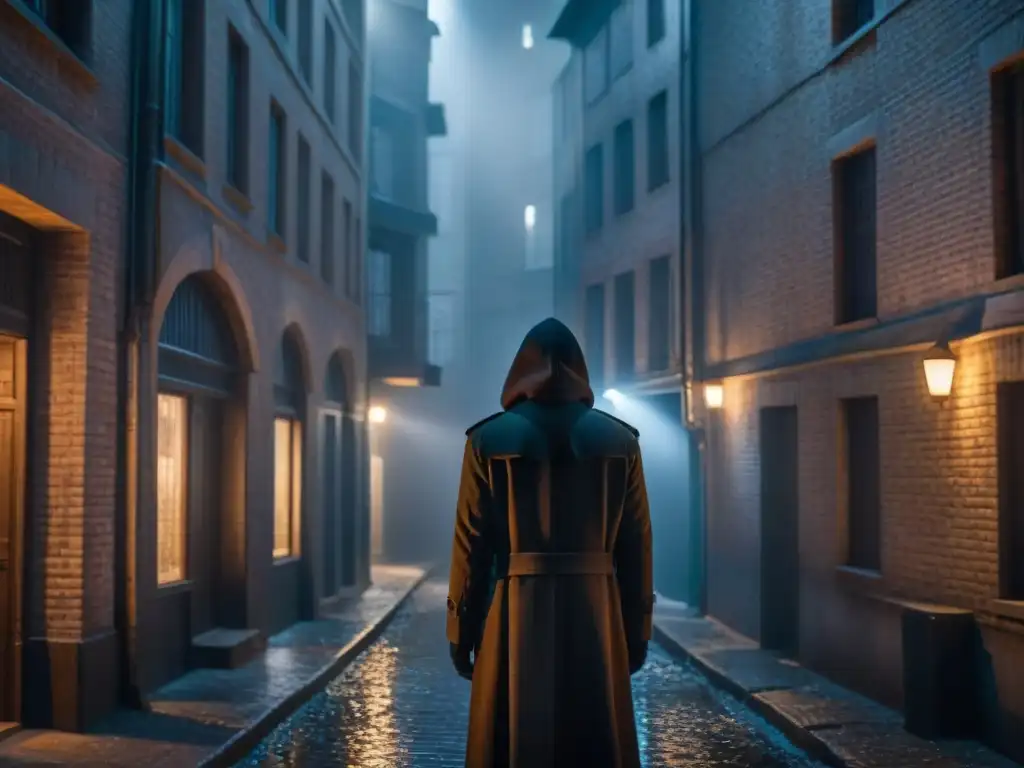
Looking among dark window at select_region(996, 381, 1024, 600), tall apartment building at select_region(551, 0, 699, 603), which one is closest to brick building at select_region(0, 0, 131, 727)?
dark window at select_region(996, 381, 1024, 600)

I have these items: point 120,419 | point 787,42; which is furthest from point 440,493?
point 120,419

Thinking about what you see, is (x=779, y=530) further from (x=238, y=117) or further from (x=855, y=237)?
(x=238, y=117)

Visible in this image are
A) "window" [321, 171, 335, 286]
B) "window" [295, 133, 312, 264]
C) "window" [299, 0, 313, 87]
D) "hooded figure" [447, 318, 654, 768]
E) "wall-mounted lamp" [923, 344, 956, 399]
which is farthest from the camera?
"window" [321, 171, 335, 286]

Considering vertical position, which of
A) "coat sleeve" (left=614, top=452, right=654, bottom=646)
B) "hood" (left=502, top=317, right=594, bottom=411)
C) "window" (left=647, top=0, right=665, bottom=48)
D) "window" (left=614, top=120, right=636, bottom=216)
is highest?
"window" (left=647, top=0, right=665, bottom=48)

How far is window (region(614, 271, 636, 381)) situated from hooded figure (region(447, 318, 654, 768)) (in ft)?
53.6

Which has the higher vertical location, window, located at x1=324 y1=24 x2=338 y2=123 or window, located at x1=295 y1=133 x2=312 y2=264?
window, located at x1=324 y1=24 x2=338 y2=123

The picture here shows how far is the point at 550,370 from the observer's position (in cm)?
548

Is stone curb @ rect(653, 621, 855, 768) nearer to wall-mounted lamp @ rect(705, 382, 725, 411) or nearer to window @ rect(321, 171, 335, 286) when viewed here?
wall-mounted lamp @ rect(705, 382, 725, 411)

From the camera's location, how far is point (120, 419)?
32.4ft

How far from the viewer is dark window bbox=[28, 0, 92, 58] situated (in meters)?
9.12

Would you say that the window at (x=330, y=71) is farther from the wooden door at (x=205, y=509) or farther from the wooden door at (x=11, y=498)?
the wooden door at (x=11, y=498)

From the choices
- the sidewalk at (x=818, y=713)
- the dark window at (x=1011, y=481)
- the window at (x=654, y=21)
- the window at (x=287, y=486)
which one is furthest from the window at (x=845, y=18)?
the window at (x=287, y=486)

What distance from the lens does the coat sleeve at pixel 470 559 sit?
5.43 meters

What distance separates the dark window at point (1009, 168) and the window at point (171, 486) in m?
7.29
